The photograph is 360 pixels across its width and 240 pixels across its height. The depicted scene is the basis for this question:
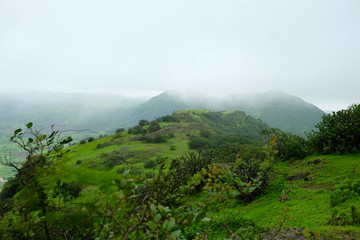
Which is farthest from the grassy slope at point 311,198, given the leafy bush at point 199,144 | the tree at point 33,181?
the leafy bush at point 199,144

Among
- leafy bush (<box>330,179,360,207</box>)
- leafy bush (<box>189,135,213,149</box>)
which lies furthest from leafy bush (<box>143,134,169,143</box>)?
leafy bush (<box>330,179,360,207</box>)

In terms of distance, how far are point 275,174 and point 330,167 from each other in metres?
2.71

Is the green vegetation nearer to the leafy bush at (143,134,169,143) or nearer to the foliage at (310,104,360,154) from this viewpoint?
the foliage at (310,104,360,154)

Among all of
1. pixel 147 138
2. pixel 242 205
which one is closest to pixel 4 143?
pixel 147 138

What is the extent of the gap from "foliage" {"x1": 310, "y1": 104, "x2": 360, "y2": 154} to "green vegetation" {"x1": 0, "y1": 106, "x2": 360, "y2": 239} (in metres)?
0.66

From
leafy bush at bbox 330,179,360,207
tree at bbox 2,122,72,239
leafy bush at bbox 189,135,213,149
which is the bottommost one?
leafy bush at bbox 189,135,213,149

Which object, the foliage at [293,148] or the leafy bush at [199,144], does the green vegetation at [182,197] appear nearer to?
the foliage at [293,148]

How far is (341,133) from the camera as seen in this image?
1123 cm

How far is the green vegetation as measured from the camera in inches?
68.2

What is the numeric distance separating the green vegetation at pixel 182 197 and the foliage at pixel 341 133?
66 centimetres

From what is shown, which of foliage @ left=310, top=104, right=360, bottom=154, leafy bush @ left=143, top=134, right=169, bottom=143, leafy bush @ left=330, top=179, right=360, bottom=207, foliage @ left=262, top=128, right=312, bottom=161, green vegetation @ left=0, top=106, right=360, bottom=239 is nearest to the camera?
green vegetation @ left=0, top=106, right=360, bottom=239

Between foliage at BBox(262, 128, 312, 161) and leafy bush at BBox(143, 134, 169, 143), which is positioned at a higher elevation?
foliage at BBox(262, 128, 312, 161)

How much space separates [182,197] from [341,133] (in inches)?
489

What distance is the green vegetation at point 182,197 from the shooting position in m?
1.73
